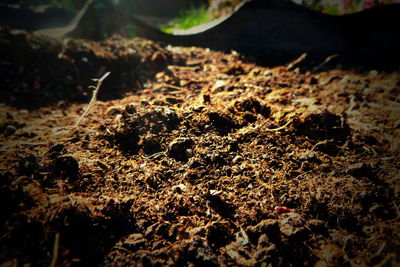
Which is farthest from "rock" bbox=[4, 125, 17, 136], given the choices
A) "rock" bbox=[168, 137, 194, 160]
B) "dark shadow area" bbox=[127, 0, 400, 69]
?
"dark shadow area" bbox=[127, 0, 400, 69]

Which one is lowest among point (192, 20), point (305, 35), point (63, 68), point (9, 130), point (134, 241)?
point (134, 241)

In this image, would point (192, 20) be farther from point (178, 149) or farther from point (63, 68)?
point (178, 149)

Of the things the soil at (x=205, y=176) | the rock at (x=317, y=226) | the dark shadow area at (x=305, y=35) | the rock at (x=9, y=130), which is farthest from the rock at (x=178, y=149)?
the dark shadow area at (x=305, y=35)

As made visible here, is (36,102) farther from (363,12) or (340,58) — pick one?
(363,12)

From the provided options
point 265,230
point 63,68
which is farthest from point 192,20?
point 265,230

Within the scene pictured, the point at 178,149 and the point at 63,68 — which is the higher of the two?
the point at 63,68

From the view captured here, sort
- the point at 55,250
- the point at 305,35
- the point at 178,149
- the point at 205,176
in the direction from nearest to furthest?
1. the point at 55,250
2. the point at 205,176
3. the point at 178,149
4. the point at 305,35

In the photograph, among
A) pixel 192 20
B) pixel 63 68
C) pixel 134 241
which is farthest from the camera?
pixel 192 20

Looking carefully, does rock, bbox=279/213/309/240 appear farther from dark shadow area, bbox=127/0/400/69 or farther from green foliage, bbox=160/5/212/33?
green foliage, bbox=160/5/212/33

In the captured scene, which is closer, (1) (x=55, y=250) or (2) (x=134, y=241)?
(1) (x=55, y=250)
